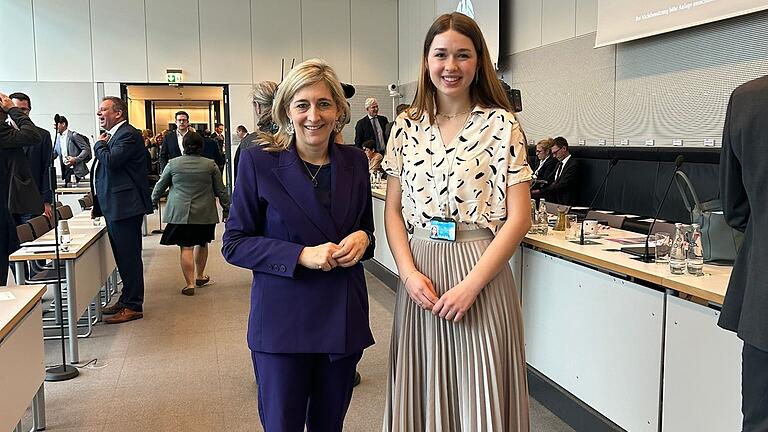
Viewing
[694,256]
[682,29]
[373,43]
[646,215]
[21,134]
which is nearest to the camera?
[694,256]

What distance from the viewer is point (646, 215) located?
693cm

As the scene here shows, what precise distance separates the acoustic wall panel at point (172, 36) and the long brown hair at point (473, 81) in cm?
1178

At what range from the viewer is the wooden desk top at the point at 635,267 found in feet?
7.46

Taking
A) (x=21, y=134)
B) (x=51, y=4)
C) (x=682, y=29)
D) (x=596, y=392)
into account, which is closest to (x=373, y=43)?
(x=51, y=4)

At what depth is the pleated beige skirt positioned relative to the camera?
1950 mm

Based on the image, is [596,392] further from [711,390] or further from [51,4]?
[51,4]

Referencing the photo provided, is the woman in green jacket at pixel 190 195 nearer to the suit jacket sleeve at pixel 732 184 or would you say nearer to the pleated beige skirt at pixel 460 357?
the pleated beige skirt at pixel 460 357

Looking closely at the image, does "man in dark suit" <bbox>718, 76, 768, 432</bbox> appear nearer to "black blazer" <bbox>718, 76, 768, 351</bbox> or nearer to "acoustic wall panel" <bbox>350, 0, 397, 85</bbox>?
"black blazer" <bbox>718, 76, 768, 351</bbox>

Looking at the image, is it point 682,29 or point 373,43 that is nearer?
point 682,29

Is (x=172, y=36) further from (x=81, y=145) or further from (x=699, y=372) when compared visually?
(x=699, y=372)

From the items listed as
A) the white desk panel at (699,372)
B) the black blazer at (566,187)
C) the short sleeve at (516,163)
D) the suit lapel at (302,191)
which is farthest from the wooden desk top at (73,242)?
the black blazer at (566,187)

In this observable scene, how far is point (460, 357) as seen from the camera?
198 cm

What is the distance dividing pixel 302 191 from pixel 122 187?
11.9 ft

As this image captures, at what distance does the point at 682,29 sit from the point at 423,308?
556 centimetres
